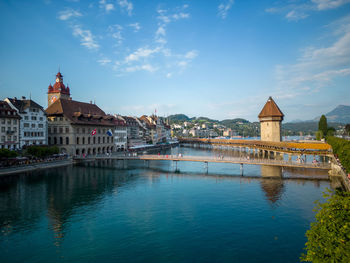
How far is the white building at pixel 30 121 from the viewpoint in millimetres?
54781

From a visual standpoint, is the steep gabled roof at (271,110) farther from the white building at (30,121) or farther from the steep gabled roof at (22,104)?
the steep gabled roof at (22,104)

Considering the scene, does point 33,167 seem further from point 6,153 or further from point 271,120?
point 271,120

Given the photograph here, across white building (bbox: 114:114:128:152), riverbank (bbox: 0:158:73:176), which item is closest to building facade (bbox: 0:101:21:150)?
riverbank (bbox: 0:158:73:176)

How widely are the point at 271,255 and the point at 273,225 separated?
567 centimetres

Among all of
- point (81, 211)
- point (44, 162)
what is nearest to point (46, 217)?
point (81, 211)

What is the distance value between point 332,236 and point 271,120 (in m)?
78.2

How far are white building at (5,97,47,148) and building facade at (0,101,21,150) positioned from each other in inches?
48.2

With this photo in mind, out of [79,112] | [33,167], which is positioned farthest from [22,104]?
[33,167]

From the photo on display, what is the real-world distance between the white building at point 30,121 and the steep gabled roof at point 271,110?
67.7 metres

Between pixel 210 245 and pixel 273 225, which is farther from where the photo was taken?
pixel 273 225

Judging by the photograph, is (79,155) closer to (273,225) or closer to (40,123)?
(40,123)

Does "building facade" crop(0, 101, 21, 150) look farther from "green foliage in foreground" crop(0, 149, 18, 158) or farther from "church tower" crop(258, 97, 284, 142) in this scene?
"church tower" crop(258, 97, 284, 142)

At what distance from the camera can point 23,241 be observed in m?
19.9

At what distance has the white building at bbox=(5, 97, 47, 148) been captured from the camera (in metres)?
54.8
